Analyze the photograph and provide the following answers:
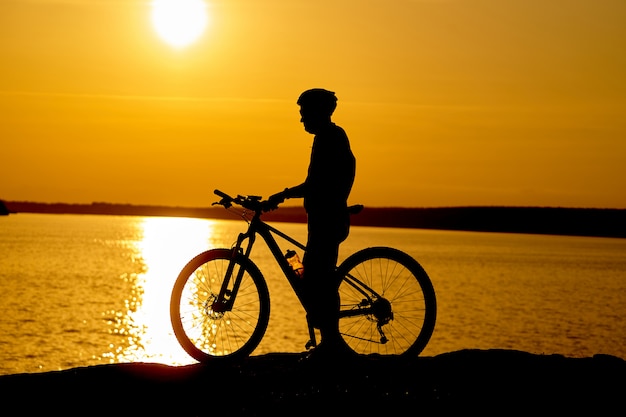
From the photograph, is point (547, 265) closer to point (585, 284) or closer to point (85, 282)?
point (585, 284)

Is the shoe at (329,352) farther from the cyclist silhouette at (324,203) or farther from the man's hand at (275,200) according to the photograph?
the man's hand at (275,200)

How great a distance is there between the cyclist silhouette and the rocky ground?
50 centimetres

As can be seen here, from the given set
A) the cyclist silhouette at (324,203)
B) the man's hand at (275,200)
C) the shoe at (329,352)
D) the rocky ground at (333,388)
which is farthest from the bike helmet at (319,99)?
the rocky ground at (333,388)

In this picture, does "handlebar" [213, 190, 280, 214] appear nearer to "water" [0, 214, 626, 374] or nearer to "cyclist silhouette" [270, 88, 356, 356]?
"cyclist silhouette" [270, 88, 356, 356]

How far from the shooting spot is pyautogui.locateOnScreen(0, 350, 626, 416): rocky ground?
7.17 meters

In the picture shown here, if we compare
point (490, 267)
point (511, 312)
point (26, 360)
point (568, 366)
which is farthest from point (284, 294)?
point (568, 366)

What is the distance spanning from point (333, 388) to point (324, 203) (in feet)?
5.94

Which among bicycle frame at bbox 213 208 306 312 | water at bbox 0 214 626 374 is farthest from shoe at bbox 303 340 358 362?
water at bbox 0 214 626 374

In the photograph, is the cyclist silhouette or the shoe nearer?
the cyclist silhouette

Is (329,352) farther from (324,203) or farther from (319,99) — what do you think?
(319,99)

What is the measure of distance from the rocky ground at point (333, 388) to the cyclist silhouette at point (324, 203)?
1.64 ft

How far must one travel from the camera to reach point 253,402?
23.8 ft

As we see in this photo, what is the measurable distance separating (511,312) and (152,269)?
2381 inches

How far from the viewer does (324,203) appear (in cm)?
855
